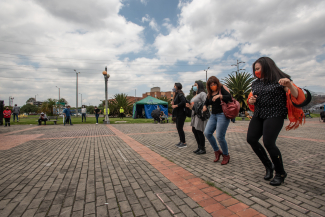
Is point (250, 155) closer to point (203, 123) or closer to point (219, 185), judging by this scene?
point (203, 123)

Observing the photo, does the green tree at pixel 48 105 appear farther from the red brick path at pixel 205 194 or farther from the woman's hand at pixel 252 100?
the woman's hand at pixel 252 100

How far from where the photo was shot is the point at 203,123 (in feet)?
14.6

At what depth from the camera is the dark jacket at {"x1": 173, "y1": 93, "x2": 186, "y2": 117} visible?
5.09m

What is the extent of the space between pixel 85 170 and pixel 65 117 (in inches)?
528

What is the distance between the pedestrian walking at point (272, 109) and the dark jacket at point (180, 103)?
2.44 m

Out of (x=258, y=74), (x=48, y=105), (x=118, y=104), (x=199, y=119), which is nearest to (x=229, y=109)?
(x=258, y=74)

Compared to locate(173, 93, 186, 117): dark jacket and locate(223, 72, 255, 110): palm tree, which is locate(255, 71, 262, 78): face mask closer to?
locate(173, 93, 186, 117): dark jacket

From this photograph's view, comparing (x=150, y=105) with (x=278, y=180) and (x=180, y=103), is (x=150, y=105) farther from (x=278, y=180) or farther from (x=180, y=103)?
(x=278, y=180)

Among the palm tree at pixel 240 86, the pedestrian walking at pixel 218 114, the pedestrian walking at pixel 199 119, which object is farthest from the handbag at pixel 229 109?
the palm tree at pixel 240 86

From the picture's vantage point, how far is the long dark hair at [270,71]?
2576mm

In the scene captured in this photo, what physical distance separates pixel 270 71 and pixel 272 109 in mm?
523

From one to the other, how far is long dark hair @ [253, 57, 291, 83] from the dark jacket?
253 cm

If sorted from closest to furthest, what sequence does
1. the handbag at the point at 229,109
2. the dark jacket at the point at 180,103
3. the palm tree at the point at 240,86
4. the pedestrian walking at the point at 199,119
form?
the handbag at the point at 229,109, the pedestrian walking at the point at 199,119, the dark jacket at the point at 180,103, the palm tree at the point at 240,86

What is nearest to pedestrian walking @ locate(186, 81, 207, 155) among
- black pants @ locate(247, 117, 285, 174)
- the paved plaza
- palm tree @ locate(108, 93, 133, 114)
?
the paved plaza
